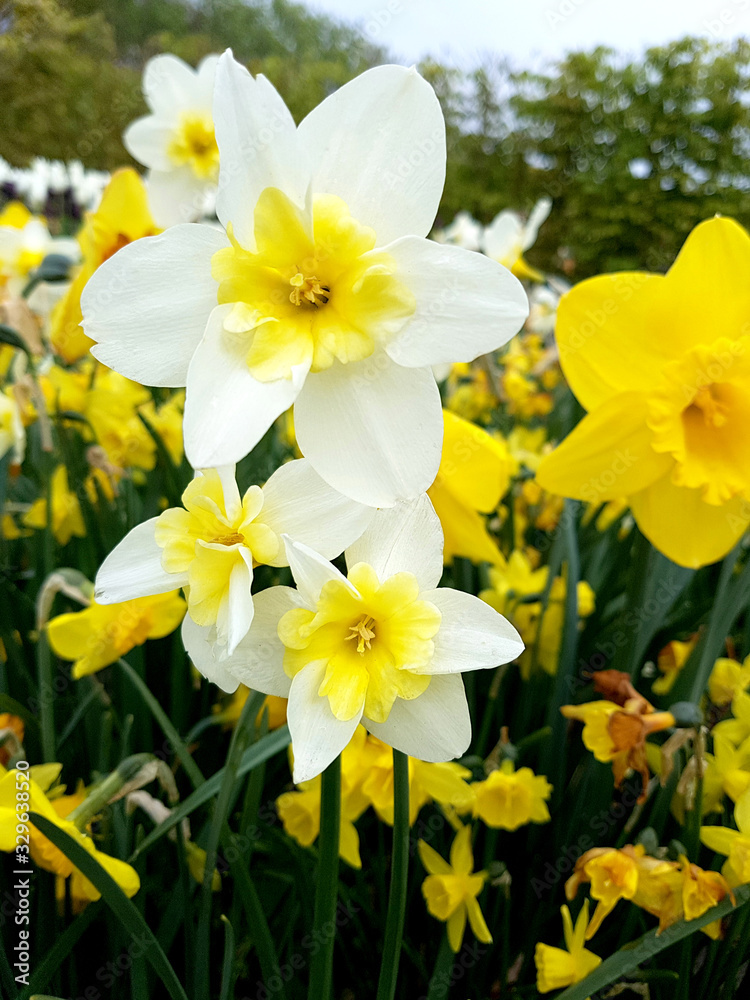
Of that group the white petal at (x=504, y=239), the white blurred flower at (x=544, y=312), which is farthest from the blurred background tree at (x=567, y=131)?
the white petal at (x=504, y=239)

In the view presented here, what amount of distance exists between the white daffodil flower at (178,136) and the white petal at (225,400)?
101 centimetres

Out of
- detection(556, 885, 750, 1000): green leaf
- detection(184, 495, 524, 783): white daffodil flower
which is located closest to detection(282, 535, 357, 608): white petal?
detection(184, 495, 524, 783): white daffodil flower

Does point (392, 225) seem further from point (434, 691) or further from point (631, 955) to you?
point (631, 955)

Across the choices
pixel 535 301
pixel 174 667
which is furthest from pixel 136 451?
pixel 535 301

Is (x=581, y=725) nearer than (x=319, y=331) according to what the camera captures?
No

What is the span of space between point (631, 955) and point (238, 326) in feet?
2.69

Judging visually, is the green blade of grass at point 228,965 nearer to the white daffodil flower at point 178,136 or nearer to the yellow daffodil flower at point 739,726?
the yellow daffodil flower at point 739,726

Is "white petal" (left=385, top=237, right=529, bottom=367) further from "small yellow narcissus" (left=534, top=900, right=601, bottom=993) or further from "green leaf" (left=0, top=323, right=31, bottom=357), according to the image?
"green leaf" (left=0, top=323, right=31, bottom=357)

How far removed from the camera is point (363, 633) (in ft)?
1.88

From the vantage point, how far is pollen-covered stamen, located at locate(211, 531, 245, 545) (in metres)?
0.59

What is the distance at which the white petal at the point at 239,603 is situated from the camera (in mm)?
500

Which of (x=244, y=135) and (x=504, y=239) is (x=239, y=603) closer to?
(x=244, y=135)

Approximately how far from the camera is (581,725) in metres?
1.33

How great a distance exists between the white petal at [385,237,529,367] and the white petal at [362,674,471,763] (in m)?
0.27
